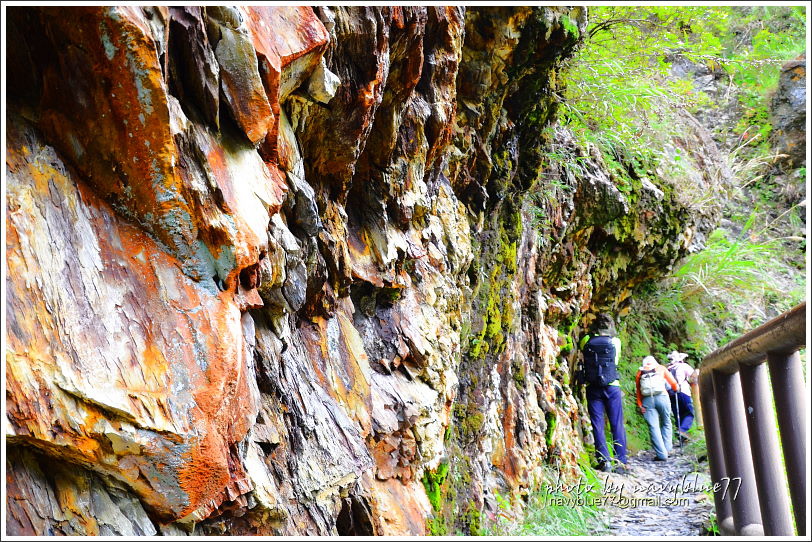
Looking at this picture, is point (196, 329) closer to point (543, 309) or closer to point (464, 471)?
point (464, 471)

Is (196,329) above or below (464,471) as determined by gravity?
above

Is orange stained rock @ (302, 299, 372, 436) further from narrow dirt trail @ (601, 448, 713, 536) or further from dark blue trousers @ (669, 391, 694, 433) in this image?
dark blue trousers @ (669, 391, 694, 433)

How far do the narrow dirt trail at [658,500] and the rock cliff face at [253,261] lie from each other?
2.16 meters

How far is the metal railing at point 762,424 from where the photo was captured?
148cm

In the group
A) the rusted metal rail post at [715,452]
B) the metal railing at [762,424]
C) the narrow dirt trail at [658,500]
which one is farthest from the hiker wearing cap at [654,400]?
the metal railing at [762,424]

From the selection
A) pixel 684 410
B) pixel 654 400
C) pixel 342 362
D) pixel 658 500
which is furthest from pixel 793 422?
pixel 684 410

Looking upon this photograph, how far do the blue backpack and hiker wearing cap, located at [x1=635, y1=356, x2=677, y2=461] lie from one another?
810 millimetres

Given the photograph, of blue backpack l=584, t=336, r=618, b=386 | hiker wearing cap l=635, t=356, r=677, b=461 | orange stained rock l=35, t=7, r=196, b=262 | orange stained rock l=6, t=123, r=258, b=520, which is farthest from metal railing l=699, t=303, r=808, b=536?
hiker wearing cap l=635, t=356, r=677, b=461

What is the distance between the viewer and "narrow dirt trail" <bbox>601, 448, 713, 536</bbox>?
248 inches

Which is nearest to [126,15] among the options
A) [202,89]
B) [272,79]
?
[202,89]

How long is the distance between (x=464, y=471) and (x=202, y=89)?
4.09m

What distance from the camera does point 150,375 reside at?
1.80 metres

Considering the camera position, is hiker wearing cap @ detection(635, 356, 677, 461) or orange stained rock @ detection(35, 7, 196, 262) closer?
orange stained rock @ detection(35, 7, 196, 262)

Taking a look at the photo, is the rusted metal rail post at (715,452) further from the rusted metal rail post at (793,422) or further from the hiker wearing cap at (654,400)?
the hiker wearing cap at (654,400)
